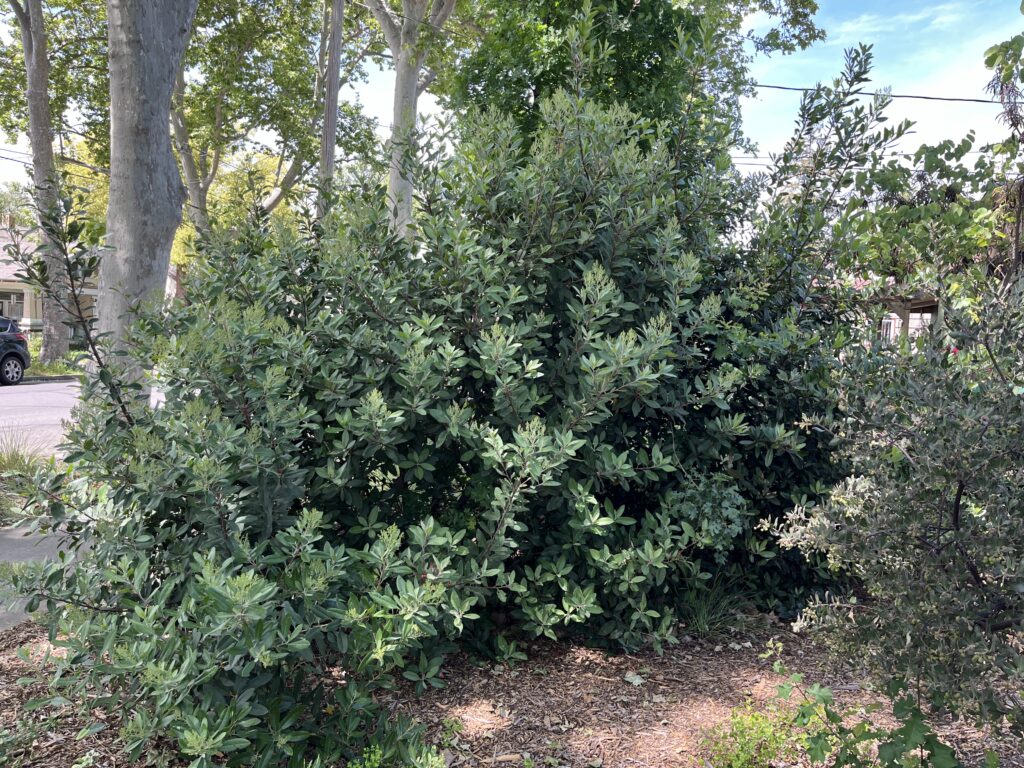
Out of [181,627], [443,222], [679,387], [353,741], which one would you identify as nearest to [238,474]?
[181,627]

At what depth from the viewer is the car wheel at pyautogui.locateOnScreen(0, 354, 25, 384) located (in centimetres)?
1868

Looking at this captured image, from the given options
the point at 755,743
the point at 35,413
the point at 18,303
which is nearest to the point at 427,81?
the point at 35,413

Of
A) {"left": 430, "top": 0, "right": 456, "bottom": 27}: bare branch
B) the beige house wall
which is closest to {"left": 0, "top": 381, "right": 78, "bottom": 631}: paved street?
{"left": 430, "top": 0, "right": 456, "bottom": 27}: bare branch

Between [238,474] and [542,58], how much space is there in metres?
4.32

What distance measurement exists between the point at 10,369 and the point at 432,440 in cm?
1986

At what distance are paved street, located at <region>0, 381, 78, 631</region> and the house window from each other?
28.7 meters

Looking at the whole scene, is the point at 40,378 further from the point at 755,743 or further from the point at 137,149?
the point at 755,743

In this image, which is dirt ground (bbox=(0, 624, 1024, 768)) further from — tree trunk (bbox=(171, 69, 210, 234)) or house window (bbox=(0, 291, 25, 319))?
house window (bbox=(0, 291, 25, 319))

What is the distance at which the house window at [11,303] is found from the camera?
140ft

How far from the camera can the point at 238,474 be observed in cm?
270

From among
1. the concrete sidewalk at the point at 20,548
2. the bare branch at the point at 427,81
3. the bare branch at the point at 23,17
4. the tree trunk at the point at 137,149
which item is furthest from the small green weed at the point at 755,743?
the bare branch at the point at 427,81

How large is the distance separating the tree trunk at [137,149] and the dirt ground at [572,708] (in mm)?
2103

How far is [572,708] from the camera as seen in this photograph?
319 cm

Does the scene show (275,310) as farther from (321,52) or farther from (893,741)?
(321,52)
